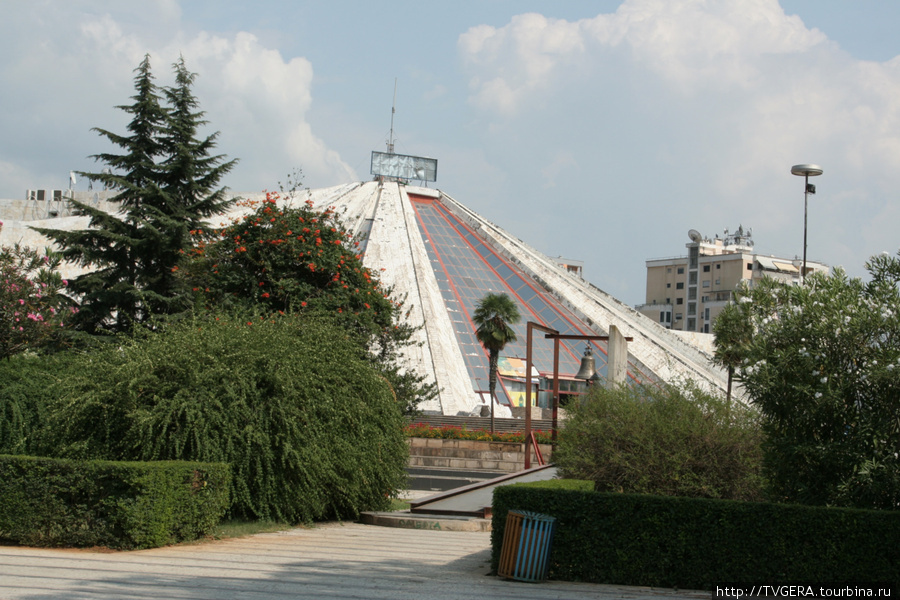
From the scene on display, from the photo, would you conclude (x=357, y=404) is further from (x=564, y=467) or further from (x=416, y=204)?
(x=416, y=204)

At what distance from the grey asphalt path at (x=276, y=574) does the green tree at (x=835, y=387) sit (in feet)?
5.44

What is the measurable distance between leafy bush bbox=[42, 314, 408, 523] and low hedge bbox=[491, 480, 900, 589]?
11.7ft

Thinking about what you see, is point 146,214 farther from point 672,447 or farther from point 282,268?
point 672,447

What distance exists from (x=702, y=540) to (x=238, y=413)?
553 cm

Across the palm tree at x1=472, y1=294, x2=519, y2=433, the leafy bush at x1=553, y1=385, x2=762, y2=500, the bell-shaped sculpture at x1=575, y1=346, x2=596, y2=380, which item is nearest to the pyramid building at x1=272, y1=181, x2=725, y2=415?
the palm tree at x1=472, y1=294, x2=519, y2=433

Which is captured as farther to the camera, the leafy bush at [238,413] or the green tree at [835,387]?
the leafy bush at [238,413]

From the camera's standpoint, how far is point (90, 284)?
834 inches

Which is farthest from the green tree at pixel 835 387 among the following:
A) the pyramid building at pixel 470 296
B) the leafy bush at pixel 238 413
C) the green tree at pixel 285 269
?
the pyramid building at pixel 470 296

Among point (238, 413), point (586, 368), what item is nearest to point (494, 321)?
point (586, 368)

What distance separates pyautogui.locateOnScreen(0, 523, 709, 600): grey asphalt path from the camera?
21.0ft

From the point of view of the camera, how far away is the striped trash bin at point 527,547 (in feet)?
24.4

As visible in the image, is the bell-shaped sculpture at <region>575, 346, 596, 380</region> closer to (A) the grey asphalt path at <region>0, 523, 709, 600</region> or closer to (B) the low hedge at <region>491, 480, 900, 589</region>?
(A) the grey asphalt path at <region>0, 523, 709, 600</region>

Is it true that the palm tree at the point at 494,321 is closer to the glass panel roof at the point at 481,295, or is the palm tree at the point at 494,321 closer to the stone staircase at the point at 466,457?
the glass panel roof at the point at 481,295

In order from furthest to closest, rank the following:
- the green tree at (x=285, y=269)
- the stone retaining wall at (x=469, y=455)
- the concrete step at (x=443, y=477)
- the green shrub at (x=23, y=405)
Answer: the stone retaining wall at (x=469, y=455)
the concrete step at (x=443, y=477)
the green tree at (x=285, y=269)
the green shrub at (x=23, y=405)
